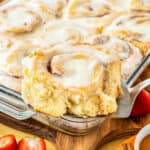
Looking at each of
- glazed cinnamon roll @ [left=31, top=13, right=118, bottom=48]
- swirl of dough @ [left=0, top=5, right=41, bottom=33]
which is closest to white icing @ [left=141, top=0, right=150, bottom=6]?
glazed cinnamon roll @ [left=31, top=13, right=118, bottom=48]

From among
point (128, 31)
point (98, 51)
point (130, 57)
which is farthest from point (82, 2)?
point (98, 51)

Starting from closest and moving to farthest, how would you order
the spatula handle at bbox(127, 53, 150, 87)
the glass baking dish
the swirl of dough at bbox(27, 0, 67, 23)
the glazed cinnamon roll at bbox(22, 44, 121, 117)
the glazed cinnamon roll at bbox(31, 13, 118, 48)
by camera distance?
the glazed cinnamon roll at bbox(22, 44, 121, 117) < the glass baking dish < the spatula handle at bbox(127, 53, 150, 87) < the glazed cinnamon roll at bbox(31, 13, 118, 48) < the swirl of dough at bbox(27, 0, 67, 23)

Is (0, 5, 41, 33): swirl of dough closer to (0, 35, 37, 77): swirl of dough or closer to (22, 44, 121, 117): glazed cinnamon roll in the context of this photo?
(0, 35, 37, 77): swirl of dough

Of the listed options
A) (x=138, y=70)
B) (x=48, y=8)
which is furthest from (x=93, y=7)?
(x=138, y=70)

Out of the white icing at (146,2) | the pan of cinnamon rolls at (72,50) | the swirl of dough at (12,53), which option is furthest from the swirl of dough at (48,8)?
the white icing at (146,2)

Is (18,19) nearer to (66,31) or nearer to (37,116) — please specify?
(66,31)

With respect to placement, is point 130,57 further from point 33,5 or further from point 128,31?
point 33,5

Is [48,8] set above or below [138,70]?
above
